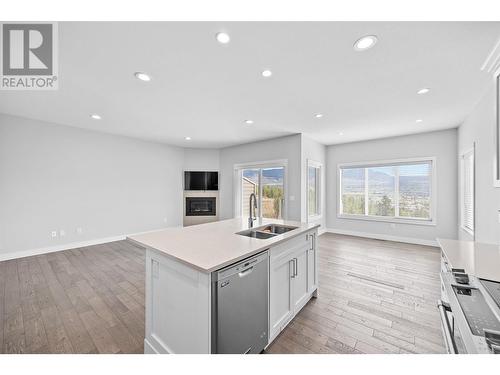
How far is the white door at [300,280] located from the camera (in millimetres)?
1950

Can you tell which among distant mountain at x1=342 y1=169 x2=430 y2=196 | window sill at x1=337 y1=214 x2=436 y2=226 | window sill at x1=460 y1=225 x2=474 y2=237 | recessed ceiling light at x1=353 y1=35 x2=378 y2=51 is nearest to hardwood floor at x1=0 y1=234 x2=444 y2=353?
window sill at x1=460 y1=225 x2=474 y2=237

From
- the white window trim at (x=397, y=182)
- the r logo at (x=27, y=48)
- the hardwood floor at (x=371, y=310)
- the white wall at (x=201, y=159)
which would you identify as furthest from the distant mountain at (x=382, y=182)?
the r logo at (x=27, y=48)

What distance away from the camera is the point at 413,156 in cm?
471

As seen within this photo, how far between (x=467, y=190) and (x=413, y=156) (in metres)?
1.30

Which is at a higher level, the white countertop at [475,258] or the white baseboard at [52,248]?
the white countertop at [475,258]

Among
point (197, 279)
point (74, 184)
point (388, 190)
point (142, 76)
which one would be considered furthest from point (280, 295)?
point (74, 184)

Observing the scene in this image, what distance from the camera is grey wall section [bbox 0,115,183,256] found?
361 centimetres

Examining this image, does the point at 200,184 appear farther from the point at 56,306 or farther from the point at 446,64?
the point at 446,64

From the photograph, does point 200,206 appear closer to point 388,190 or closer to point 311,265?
point 311,265

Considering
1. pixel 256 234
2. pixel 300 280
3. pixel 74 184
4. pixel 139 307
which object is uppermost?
pixel 74 184

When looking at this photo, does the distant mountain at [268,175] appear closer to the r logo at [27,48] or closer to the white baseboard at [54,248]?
the white baseboard at [54,248]

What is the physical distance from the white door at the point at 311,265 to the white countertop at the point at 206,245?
0.29 meters
